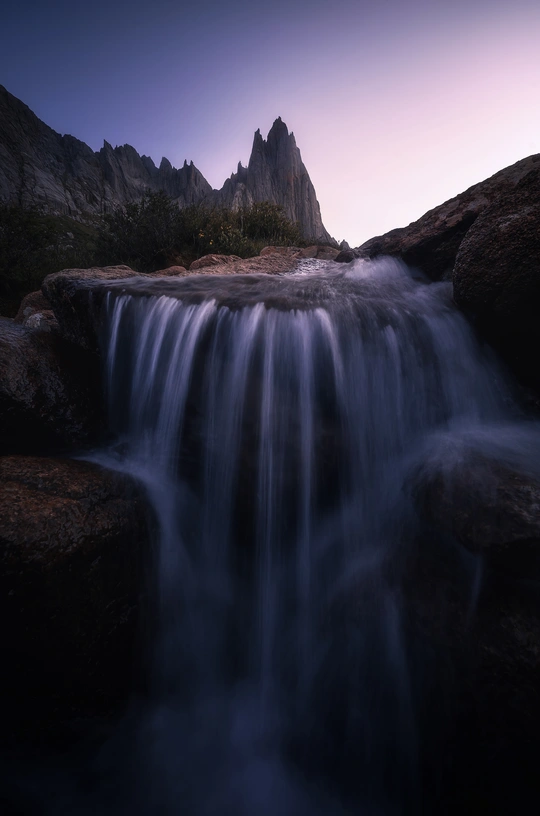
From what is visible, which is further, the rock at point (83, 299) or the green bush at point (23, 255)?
the green bush at point (23, 255)

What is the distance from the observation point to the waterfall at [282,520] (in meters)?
2.32

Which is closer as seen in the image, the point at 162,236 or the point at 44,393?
the point at 44,393

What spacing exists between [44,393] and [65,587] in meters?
1.97

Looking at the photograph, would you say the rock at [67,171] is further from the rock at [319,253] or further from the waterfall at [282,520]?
the waterfall at [282,520]

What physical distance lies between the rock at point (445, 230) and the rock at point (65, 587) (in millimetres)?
5116

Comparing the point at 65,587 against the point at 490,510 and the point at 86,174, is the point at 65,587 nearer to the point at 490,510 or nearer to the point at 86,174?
the point at 490,510

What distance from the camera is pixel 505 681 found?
6.01ft

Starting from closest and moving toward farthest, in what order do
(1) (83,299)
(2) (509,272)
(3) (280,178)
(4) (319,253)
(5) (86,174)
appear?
(2) (509,272) → (1) (83,299) → (4) (319,253) → (3) (280,178) → (5) (86,174)

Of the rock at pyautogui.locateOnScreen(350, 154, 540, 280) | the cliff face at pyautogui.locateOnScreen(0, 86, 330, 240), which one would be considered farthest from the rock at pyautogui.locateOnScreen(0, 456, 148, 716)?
the cliff face at pyautogui.locateOnScreen(0, 86, 330, 240)

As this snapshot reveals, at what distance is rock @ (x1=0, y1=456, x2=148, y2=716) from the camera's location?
210 cm

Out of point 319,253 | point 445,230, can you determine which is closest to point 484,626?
point 445,230

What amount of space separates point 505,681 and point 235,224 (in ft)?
43.6

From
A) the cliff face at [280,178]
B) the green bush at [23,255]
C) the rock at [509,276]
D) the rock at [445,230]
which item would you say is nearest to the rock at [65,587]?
the rock at [509,276]

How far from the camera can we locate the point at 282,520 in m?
3.24
